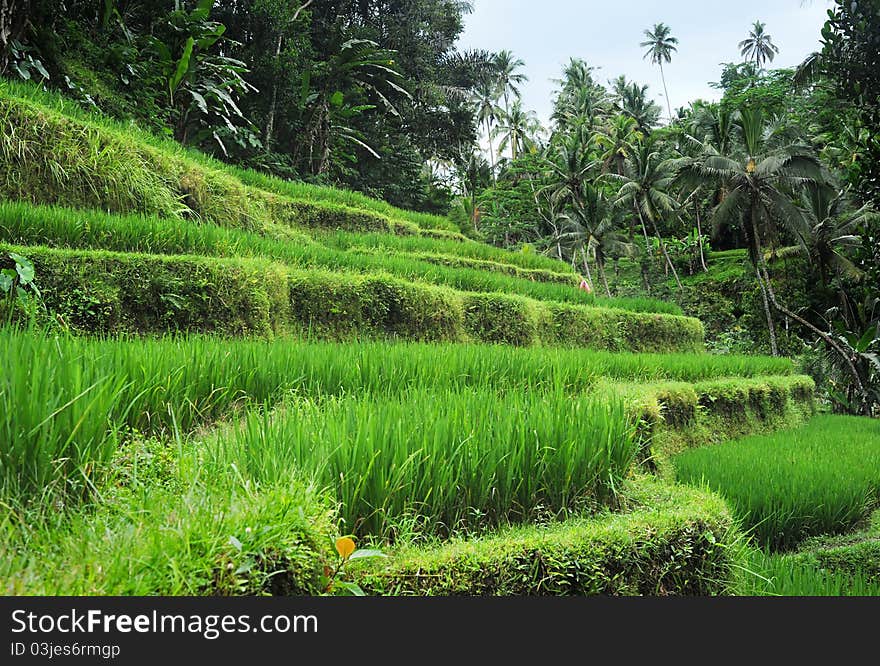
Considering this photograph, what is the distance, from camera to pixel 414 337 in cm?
456

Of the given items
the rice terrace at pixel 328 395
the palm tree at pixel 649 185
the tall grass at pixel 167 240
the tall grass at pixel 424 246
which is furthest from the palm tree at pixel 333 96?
the palm tree at pixel 649 185

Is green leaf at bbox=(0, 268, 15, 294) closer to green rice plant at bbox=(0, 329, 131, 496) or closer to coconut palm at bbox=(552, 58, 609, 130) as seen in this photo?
green rice plant at bbox=(0, 329, 131, 496)

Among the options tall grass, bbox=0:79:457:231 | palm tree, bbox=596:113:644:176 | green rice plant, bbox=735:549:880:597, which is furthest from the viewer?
palm tree, bbox=596:113:644:176

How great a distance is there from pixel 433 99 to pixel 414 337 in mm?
16598

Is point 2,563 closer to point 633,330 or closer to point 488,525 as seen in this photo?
point 488,525

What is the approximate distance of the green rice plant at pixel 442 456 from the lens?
53.5 inches

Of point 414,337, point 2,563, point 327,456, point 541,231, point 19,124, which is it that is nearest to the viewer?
point 2,563

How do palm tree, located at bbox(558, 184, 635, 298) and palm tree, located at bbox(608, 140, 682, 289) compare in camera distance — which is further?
palm tree, located at bbox(558, 184, 635, 298)

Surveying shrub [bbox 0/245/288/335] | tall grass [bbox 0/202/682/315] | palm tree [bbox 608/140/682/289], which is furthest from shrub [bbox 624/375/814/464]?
palm tree [bbox 608/140/682/289]

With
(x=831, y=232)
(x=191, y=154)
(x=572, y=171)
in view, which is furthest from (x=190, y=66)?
(x=572, y=171)

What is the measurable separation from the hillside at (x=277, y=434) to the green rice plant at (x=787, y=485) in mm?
183

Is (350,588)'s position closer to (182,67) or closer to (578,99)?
(182,67)

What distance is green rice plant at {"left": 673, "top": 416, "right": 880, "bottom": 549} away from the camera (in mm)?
3180

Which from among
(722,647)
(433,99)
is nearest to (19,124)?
(722,647)
